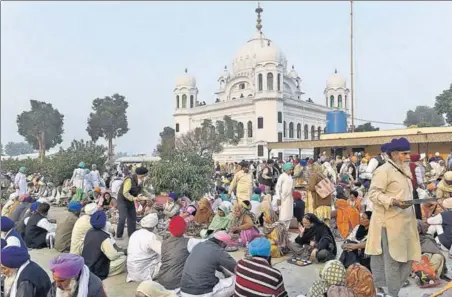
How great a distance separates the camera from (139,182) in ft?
21.6

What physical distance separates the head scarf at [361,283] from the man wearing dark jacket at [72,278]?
1.79m

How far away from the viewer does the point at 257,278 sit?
10.3 ft

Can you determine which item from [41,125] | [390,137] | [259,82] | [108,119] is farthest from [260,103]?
[41,125]

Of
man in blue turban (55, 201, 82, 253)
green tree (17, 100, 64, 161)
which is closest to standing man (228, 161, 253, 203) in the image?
man in blue turban (55, 201, 82, 253)

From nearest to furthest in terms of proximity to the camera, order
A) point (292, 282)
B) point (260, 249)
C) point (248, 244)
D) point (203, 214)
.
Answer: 1. point (260, 249)
2. point (292, 282)
3. point (248, 244)
4. point (203, 214)

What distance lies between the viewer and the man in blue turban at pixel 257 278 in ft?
10.2

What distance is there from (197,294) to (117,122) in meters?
47.8

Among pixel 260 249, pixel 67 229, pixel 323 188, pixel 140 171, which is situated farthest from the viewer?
pixel 323 188

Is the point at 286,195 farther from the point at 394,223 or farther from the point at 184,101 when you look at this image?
the point at 184,101

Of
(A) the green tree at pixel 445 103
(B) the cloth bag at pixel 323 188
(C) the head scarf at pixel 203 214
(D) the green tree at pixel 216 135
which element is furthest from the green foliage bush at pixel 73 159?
(A) the green tree at pixel 445 103

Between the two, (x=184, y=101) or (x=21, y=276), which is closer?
(x=21, y=276)

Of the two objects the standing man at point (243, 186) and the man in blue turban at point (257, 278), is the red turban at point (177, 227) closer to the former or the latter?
the man in blue turban at point (257, 278)

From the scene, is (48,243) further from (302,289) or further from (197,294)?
A: (302,289)

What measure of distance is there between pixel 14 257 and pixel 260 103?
123 ft
